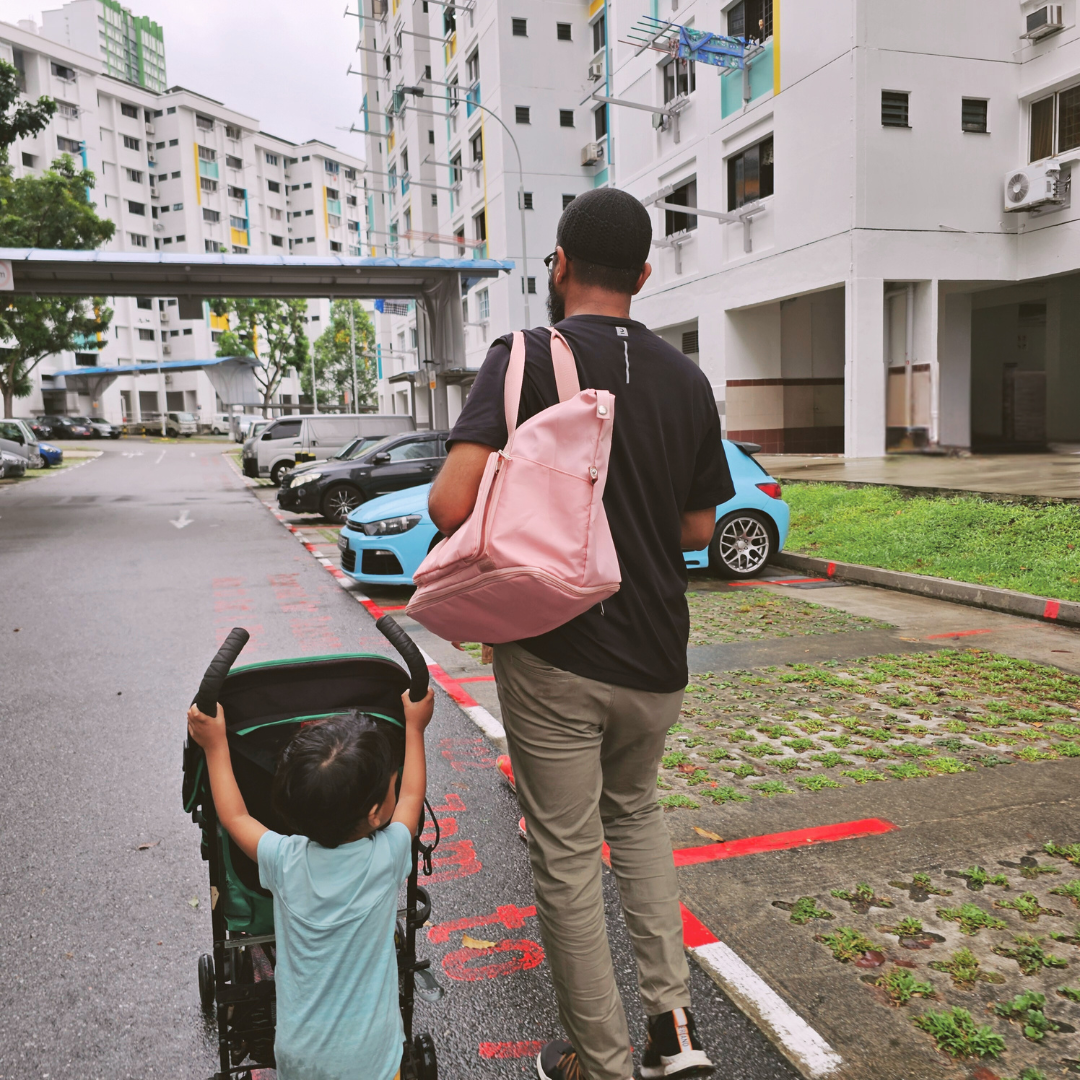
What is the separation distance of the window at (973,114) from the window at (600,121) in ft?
64.1

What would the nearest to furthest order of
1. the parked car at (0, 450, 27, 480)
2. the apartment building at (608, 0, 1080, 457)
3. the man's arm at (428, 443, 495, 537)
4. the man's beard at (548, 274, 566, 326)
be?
the man's arm at (428, 443, 495, 537)
the man's beard at (548, 274, 566, 326)
the apartment building at (608, 0, 1080, 457)
the parked car at (0, 450, 27, 480)

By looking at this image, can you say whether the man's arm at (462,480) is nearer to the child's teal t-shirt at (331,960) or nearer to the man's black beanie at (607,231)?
the man's black beanie at (607,231)

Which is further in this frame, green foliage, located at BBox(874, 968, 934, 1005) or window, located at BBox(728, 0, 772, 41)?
window, located at BBox(728, 0, 772, 41)

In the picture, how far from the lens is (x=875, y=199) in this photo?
19469 millimetres

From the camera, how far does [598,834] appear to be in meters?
2.15

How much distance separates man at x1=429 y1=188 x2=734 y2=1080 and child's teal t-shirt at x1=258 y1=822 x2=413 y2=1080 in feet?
1.26

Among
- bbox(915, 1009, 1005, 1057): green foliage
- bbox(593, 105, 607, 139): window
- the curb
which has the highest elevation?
bbox(593, 105, 607, 139): window

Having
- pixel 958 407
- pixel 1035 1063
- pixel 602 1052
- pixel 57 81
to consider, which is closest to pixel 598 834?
pixel 602 1052

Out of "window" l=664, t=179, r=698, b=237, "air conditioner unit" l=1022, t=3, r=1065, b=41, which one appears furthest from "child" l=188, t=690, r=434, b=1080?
"window" l=664, t=179, r=698, b=237

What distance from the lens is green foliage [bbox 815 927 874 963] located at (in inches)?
111

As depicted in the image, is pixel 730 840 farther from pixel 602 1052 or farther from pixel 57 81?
pixel 57 81

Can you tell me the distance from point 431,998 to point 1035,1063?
1.59m

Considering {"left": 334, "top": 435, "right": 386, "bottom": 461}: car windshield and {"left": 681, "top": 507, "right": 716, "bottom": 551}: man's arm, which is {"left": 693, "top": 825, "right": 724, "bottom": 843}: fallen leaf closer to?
{"left": 681, "top": 507, "right": 716, "bottom": 551}: man's arm

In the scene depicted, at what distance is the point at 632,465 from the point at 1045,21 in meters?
22.8
